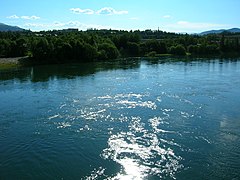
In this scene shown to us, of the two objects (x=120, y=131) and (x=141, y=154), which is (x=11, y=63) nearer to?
(x=120, y=131)

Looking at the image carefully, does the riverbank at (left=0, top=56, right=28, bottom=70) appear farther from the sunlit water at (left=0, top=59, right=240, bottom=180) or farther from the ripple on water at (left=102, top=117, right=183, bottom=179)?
the ripple on water at (left=102, top=117, right=183, bottom=179)

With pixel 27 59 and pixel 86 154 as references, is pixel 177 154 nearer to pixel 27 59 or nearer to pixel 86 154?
pixel 86 154

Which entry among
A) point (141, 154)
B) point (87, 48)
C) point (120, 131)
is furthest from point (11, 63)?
point (141, 154)

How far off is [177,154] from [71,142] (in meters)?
6.65

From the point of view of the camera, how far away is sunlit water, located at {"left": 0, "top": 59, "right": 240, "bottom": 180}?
1622 centimetres

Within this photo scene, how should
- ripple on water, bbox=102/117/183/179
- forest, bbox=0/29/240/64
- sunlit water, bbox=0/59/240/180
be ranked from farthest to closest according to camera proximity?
1. forest, bbox=0/29/240/64
2. sunlit water, bbox=0/59/240/180
3. ripple on water, bbox=102/117/183/179

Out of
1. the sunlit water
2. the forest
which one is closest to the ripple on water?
the sunlit water

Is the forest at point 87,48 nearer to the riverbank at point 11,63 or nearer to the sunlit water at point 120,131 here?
the riverbank at point 11,63

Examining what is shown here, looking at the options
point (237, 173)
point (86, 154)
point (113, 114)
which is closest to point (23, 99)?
point (113, 114)

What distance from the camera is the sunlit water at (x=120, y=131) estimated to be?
16.2 meters

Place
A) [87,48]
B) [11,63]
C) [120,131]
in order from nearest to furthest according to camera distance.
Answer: [120,131], [11,63], [87,48]

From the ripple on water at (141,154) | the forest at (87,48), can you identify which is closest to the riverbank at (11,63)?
the forest at (87,48)

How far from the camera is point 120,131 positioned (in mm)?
21594

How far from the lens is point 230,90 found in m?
34.8
